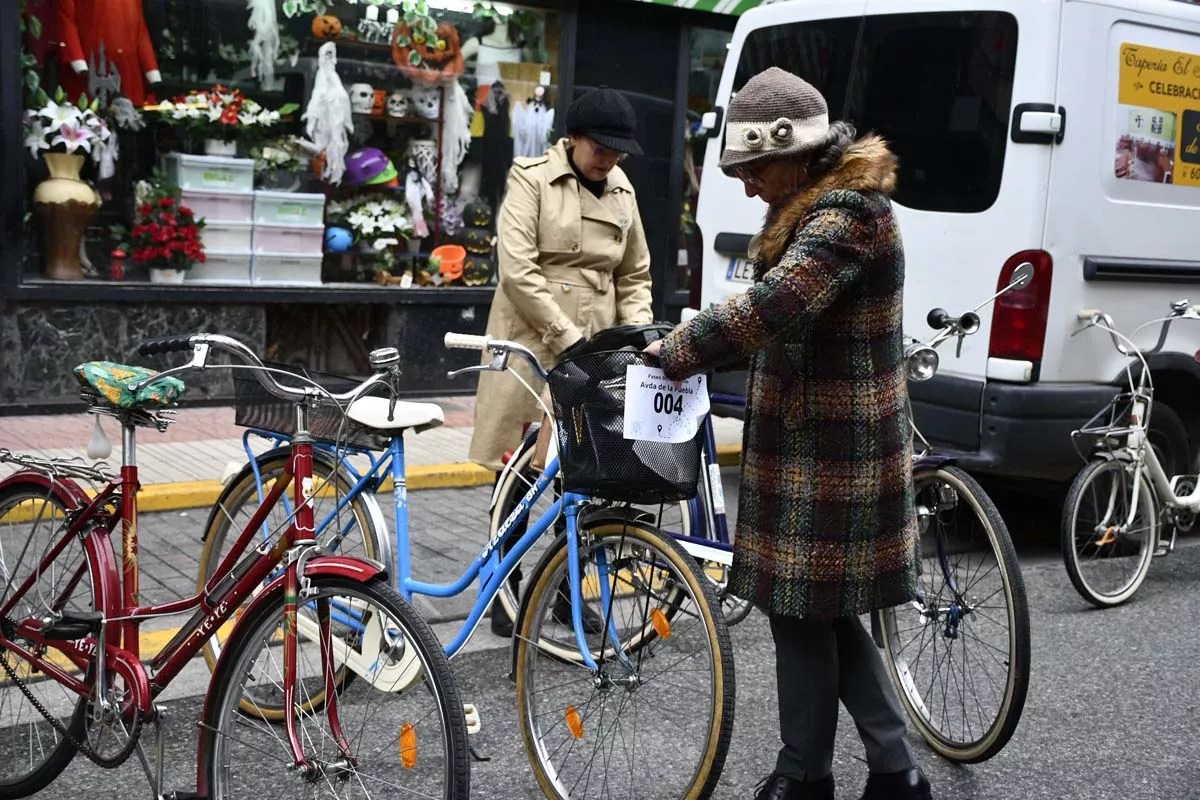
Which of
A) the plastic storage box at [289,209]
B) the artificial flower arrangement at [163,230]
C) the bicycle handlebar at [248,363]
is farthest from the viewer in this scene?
the plastic storage box at [289,209]

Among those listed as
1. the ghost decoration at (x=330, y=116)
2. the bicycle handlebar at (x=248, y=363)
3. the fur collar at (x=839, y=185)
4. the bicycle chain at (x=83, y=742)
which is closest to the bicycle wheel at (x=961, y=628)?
the fur collar at (x=839, y=185)

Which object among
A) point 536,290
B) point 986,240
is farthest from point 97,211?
point 986,240

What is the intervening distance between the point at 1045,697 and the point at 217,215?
599cm

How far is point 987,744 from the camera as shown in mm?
4059

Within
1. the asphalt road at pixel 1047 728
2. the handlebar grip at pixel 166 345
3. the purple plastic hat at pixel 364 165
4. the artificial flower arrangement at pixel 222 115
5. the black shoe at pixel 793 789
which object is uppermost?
the artificial flower arrangement at pixel 222 115

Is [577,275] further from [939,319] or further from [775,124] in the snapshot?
[775,124]

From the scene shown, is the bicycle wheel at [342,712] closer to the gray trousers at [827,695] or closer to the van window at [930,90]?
the gray trousers at [827,695]

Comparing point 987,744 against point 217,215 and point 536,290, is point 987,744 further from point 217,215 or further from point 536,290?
point 217,215

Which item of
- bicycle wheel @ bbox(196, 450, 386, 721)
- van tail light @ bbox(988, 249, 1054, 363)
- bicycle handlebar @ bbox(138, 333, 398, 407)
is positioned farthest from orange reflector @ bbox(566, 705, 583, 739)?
van tail light @ bbox(988, 249, 1054, 363)

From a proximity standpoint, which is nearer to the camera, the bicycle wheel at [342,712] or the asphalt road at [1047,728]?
the bicycle wheel at [342,712]

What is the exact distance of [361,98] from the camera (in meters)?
9.48

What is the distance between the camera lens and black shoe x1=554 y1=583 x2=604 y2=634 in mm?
3551

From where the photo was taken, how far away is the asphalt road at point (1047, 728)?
3.97 m

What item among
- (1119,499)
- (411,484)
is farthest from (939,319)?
(411,484)
